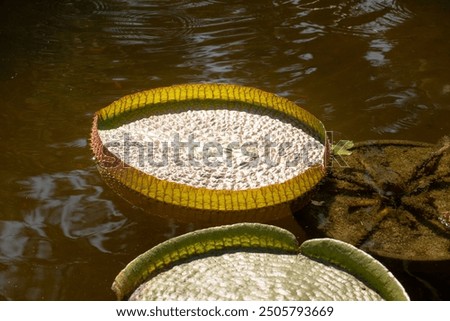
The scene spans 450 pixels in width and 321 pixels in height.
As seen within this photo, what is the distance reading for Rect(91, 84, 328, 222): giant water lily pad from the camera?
149 centimetres

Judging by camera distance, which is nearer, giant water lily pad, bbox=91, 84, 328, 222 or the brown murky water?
giant water lily pad, bbox=91, 84, 328, 222

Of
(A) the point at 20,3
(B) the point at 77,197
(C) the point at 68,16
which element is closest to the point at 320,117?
(B) the point at 77,197

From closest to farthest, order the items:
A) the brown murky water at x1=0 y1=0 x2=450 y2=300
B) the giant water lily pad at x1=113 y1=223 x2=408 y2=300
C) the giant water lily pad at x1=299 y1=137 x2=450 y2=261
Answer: the giant water lily pad at x1=113 y1=223 x2=408 y2=300, the giant water lily pad at x1=299 y1=137 x2=450 y2=261, the brown murky water at x1=0 y1=0 x2=450 y2=300

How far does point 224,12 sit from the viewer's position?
9.87 ft

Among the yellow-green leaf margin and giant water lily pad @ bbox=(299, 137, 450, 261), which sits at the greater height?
the yellow-green leaf margin

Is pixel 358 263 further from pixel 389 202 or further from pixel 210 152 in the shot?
pixel 210 152

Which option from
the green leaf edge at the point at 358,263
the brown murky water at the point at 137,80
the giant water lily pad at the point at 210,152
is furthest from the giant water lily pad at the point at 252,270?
the brown murky water at the point at 137,80

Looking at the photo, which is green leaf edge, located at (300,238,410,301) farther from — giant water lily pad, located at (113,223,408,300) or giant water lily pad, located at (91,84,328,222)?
giant water lily pad, located at (91,84,328,222)

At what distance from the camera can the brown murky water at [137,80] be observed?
1620 mm

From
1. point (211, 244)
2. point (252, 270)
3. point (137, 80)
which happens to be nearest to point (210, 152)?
point (211, 244)

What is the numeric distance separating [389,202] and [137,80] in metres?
1.23

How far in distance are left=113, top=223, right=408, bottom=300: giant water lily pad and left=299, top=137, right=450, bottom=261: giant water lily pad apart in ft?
0.47

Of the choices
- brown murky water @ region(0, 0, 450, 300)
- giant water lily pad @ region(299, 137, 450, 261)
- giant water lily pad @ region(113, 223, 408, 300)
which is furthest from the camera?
brown murky water @ region(0, 0, 450, 300)

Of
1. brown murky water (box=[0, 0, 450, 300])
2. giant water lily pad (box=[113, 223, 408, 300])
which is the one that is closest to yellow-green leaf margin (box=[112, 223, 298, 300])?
giant water lily pad (box=[113, 223, 408, 300])
